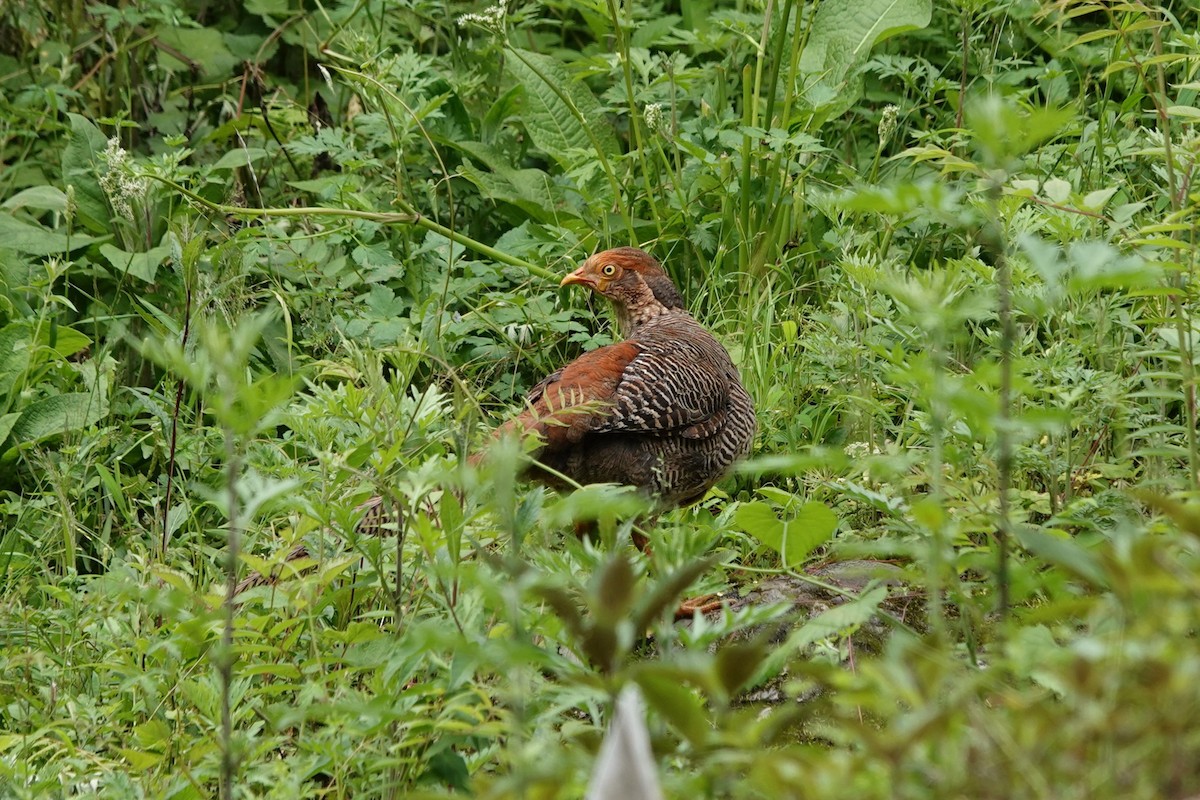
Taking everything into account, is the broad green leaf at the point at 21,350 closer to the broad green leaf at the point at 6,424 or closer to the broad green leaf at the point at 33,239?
the broad green leaf at the point at 6,424

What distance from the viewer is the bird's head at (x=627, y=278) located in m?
4.87

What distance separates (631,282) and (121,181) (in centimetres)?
178

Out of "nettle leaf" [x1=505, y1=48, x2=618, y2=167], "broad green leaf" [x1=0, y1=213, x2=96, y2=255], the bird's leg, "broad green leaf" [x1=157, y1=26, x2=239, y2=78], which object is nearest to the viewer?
the bird's leg

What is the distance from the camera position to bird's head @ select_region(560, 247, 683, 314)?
4867 mm

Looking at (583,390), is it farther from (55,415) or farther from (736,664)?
(736,664)

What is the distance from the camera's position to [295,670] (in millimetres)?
2746

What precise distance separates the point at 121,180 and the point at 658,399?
2.01 m

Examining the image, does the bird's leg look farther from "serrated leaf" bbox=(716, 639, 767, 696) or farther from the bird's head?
"serrated leaf" bbox=(716, 639, 767, 696)

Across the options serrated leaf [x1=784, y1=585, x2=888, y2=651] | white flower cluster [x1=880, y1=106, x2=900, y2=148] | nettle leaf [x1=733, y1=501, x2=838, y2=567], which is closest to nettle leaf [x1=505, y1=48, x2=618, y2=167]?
white flower cluster [x1=880, y1=106, x2=900, y2=148]

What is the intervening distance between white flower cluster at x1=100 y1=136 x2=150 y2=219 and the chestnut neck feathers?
4.82 feet

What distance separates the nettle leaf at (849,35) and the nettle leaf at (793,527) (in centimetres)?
261

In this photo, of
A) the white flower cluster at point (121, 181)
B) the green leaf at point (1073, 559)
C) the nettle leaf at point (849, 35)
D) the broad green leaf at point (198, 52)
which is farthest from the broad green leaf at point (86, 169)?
the green leaf at point (1073, 559)

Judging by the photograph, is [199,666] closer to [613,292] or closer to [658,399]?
[658,399]

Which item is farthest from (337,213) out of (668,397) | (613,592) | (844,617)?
(613,592)
